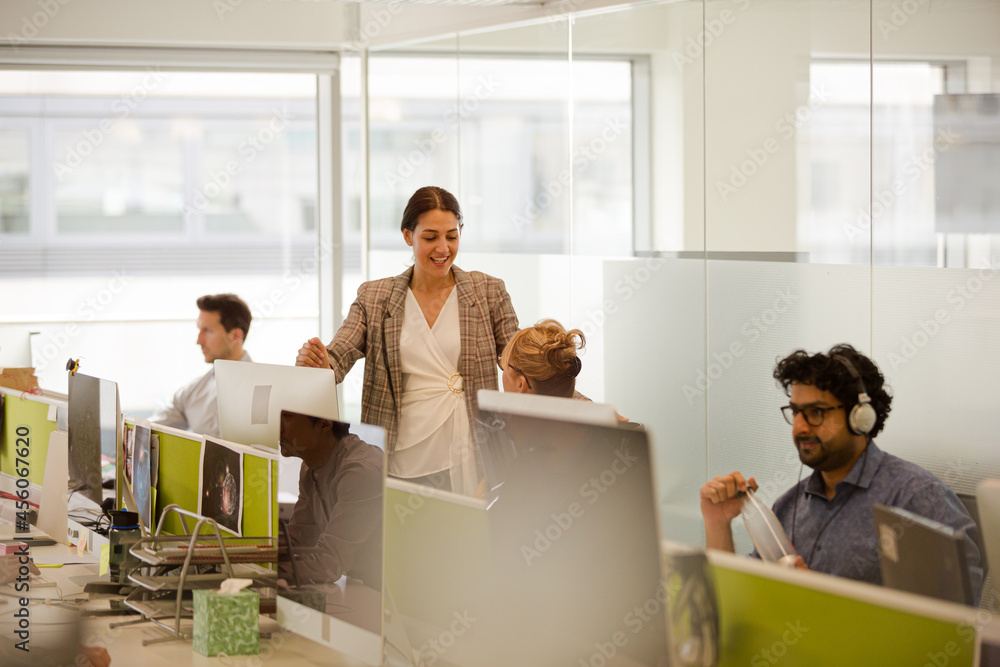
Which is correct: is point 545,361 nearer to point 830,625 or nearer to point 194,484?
point 194,484

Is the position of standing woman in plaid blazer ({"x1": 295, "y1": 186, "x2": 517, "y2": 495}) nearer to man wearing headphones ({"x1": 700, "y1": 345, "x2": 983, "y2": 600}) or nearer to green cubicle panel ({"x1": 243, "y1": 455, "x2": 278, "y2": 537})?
green cubicle panel ({"x1": 243, "y1": 455, "x2": 278, "y2": 537})

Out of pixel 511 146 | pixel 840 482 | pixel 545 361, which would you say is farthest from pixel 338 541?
pixel 511 146

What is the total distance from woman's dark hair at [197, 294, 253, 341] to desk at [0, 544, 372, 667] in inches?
70.4

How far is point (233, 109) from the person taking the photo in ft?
17.7

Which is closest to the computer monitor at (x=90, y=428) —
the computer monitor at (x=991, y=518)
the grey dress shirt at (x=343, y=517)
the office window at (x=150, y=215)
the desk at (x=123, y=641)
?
the desk at (x=123, y=641)

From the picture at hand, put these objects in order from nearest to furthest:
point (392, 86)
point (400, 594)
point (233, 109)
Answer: point (400, 594) → point (392, 86) → point (233, 109)

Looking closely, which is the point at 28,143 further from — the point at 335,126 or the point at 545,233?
the point at 545,233

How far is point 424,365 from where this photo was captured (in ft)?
9.42

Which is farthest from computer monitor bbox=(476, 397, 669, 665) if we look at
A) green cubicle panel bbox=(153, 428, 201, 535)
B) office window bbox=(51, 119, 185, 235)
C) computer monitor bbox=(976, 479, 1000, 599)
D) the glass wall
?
office window bbox=(51, 119, 185, 235)

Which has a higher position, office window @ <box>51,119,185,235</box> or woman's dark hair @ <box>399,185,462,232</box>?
office window @ <box>51,119,185,235</box>

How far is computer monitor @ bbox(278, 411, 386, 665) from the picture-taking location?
59.6 inches

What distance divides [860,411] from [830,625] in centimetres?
85

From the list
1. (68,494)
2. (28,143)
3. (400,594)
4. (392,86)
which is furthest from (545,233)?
(28,143)

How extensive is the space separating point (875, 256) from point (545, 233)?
148cm
